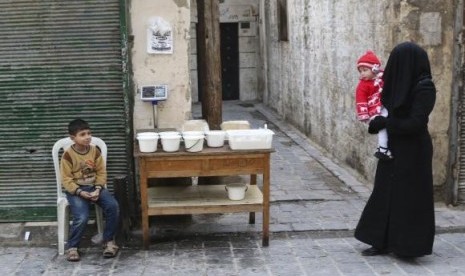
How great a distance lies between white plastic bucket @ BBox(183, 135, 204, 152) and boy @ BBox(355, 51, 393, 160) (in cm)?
140

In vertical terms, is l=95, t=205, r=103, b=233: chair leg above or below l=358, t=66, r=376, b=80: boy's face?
below

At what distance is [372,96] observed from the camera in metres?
5.27

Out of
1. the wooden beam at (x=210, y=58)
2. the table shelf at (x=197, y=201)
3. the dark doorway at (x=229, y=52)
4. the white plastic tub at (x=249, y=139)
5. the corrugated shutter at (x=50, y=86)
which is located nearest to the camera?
the white plastic tub at (x=249, y=139)

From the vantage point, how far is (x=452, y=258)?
5.32m

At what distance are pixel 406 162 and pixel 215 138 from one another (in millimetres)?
1651

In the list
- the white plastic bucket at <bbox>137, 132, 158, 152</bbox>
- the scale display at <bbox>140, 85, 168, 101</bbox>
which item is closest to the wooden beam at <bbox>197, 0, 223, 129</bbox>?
the scale display at <bbox>140, 85, 168, 101</bbox>

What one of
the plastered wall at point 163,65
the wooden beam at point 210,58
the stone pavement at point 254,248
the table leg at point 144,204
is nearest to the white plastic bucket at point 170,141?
the table leg at point 144,204

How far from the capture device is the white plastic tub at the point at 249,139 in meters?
5.36

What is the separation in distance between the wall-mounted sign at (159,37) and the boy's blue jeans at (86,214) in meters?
1.47

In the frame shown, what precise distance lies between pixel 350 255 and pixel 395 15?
2883mm

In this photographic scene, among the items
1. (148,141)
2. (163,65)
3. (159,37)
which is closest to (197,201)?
(148,141)

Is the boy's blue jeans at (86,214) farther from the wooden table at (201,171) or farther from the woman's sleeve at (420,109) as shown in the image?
the woman's sleeve at (420,109)

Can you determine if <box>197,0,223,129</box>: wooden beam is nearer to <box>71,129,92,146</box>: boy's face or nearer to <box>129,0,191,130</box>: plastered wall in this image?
<box>129,0,191,130</box>: plastered wall

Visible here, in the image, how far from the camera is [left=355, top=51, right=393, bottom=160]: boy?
5199mm
